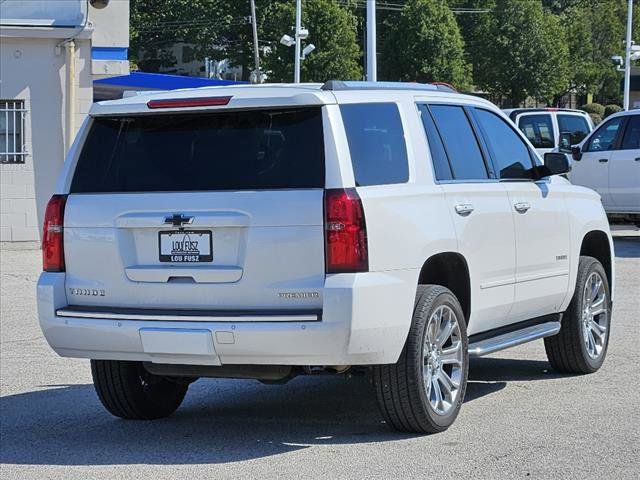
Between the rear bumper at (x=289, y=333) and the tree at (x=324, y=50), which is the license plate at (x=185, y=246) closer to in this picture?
the rear bumper at (x=289, y=333)

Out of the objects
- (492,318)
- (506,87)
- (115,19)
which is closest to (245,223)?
(492,318)

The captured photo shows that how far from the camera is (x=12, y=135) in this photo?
21.0m

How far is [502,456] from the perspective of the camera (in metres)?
6.90

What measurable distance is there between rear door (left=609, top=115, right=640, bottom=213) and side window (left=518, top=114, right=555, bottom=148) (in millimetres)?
7160

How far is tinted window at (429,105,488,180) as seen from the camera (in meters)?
7.95

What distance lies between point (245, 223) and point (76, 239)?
107 centimetres

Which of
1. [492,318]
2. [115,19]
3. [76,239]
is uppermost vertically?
[115,19]

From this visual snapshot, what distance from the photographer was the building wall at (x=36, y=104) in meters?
20.9

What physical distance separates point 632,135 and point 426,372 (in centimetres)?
1414

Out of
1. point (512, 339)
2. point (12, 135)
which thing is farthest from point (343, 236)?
point (12, 135)

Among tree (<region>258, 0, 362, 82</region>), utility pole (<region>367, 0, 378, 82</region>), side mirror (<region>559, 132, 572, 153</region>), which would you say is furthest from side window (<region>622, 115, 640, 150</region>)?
tree (<region>258, 0, 362, 82</region>)

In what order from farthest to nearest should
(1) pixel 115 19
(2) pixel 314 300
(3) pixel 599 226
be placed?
(1) pixel 115 19
(3) pixel 599 226
(2) pixel 314 300

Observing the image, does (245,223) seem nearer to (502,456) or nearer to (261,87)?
(261,87)

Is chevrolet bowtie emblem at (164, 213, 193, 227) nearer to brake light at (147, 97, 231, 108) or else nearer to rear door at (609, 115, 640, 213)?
brake light at (147, 97, 231, 108)
